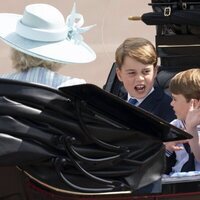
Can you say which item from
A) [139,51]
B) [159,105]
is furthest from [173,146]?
[139,51]

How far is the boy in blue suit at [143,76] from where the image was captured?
2920 mm

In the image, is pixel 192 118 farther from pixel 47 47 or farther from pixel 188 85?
pixel 47 47

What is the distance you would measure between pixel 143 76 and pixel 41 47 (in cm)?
59

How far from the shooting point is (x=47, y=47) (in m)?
2.54

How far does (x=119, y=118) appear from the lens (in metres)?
2.31

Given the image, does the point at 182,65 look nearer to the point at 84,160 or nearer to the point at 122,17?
the point at 84,160

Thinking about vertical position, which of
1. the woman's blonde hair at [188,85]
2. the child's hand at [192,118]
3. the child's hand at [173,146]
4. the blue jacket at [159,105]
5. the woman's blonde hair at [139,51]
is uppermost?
the woman's blonde hair at [139,51]

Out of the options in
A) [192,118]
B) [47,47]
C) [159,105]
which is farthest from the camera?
[159,105]

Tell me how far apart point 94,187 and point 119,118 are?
25 centimetres

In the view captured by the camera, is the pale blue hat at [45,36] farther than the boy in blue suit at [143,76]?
No

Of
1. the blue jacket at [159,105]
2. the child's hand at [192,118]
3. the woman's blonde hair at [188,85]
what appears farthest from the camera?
the blue jacket at [159,105]

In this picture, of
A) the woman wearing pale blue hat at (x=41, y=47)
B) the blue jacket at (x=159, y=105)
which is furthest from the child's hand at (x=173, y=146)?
the woman wearing pale blue hat at (x=41, y=47)

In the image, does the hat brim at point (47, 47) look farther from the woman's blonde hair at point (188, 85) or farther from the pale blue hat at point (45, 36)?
the woman's blonde hair at point (188, 85)

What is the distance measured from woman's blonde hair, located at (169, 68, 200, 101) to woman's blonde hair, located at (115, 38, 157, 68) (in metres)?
0.33
